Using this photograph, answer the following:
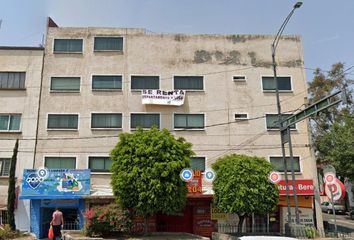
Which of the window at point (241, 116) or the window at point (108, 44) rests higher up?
the window at point (108, 44)

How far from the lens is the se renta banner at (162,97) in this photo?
89.5ft

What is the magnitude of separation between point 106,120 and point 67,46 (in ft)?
22.6

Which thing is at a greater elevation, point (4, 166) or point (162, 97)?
point (162, 97)

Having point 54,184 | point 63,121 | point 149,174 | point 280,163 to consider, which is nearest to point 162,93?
point 63,121

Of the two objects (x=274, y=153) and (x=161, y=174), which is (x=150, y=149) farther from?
(x=274, y=153)

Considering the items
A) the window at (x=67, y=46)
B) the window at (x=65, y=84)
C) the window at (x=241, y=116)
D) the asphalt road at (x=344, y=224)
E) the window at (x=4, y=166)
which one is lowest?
the asphalt road at (x=344, y=224)

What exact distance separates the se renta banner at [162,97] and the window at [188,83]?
790 millimetres

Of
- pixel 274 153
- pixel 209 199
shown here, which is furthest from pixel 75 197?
pixel 274 153

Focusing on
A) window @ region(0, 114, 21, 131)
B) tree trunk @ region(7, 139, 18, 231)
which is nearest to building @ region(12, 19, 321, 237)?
window @ region(0, 114, 21, 131)

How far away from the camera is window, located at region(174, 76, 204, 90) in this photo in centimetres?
2834

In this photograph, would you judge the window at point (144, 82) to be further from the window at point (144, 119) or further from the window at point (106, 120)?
the window at point (106, 120)

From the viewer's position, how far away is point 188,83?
28.4 metres

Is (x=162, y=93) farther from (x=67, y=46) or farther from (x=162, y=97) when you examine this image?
(x=67, y=46)

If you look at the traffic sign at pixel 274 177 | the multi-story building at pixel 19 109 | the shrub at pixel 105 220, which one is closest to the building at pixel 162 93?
the multi-story building at pixel 19 109
